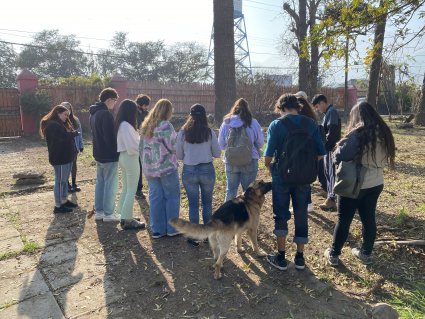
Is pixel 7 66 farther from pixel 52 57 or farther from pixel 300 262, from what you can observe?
pixel 300 262

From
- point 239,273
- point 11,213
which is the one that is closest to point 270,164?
point 239,273

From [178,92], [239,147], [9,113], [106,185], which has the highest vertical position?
[178,92]

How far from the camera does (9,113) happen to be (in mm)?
15469

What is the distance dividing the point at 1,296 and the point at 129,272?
4.29 feet

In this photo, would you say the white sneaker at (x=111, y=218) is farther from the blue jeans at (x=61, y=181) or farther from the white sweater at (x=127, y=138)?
the white sweater at (x=127, y=138)

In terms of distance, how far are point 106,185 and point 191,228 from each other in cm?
229

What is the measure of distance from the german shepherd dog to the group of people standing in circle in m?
0.36

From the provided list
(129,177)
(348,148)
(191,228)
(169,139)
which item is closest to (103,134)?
(129,177)

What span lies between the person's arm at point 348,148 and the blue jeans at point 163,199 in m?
2.17

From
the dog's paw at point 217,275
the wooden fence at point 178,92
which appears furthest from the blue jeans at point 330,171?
the wooden fence at point 178,92

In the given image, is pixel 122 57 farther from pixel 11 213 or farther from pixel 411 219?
pixel 411 219

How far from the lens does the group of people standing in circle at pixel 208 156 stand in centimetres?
374

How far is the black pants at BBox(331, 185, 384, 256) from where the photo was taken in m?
3.85

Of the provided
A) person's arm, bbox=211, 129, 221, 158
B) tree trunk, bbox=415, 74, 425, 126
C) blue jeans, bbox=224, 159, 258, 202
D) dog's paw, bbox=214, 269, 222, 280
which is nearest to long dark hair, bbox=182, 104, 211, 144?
person's arm, bbox=211, 129, 221, 158
